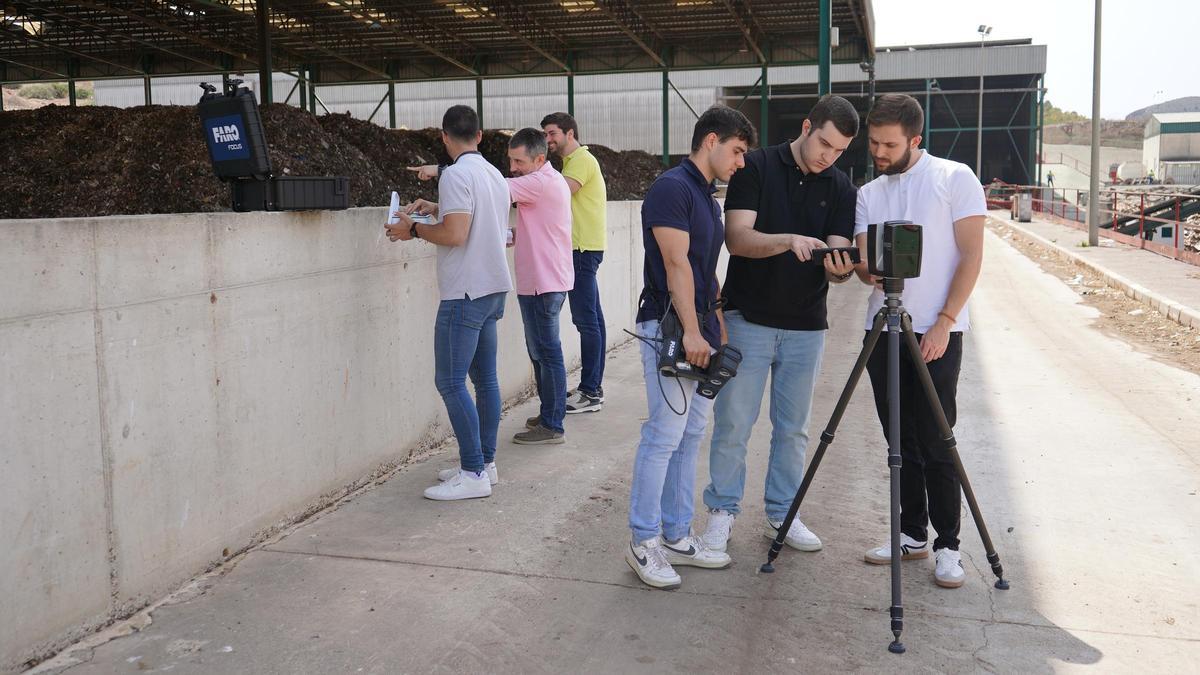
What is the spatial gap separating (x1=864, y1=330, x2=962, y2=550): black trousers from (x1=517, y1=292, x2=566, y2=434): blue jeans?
2602 mm

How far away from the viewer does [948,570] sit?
13.9 feet

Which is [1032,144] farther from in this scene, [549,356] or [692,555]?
[692,555]

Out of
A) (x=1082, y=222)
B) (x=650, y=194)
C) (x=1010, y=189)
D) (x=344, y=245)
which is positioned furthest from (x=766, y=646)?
(x=1010, y=189)

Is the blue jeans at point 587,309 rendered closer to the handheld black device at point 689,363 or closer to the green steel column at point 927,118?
the handheld black device at point 689,363

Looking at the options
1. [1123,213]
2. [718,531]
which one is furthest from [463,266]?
[1123,213]

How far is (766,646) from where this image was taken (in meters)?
3.67

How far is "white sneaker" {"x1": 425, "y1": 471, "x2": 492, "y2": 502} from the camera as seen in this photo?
17.4 ft

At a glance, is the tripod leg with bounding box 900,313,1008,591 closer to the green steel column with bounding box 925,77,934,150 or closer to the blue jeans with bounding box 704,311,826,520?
the blue jeans with bounding box 704,311,826,520

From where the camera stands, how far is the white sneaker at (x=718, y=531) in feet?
14.8

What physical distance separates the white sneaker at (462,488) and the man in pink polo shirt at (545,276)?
1.14 meters

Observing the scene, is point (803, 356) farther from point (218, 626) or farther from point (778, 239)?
point (218, 626)

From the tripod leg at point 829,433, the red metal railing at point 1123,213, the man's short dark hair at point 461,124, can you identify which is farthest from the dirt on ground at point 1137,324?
the man's short dark hair at point 461,124

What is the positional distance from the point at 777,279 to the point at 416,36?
2122 cm

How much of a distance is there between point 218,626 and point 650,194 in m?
2.27
